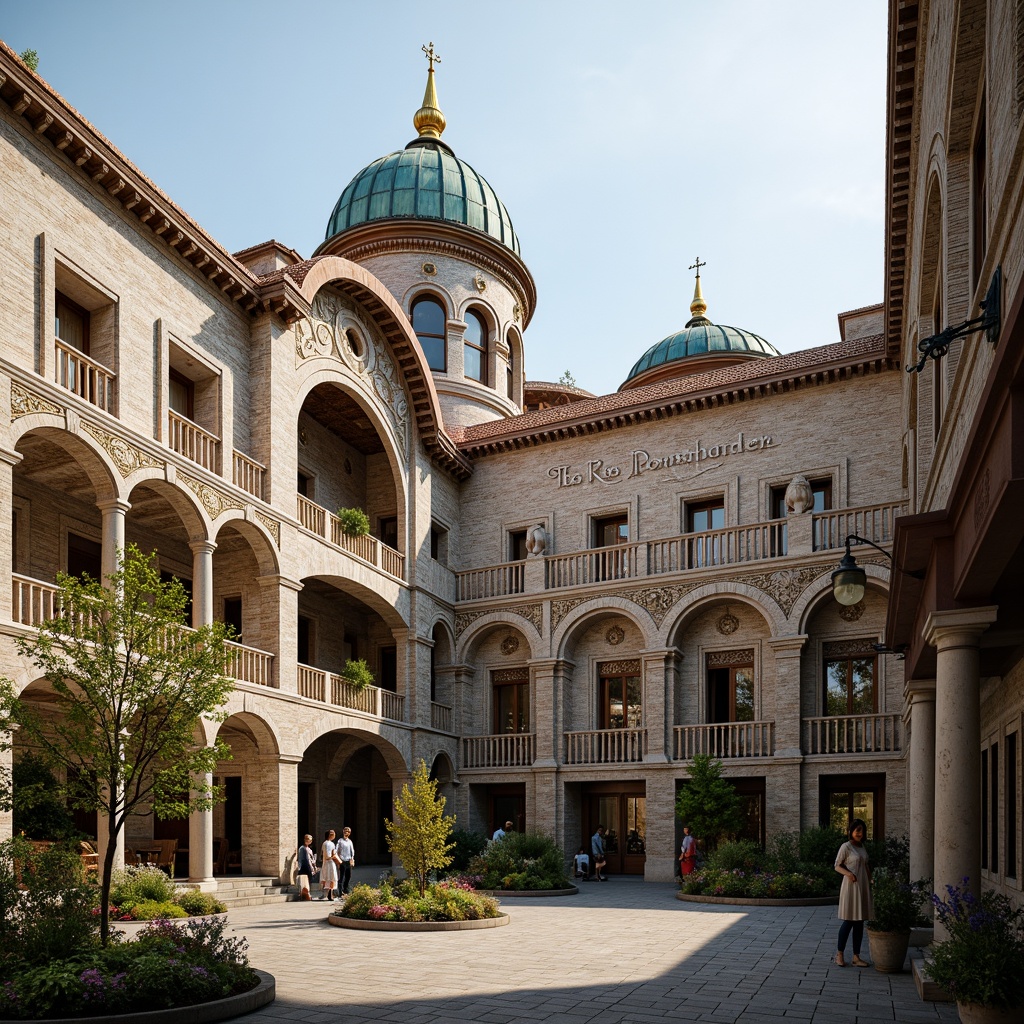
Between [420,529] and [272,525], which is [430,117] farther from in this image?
[272,525]

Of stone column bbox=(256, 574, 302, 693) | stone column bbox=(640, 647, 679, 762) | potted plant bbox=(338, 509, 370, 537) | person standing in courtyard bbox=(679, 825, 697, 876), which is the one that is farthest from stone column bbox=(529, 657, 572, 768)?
stone column bbox=(256, 574, 302, 693)

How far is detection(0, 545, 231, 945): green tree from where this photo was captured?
34.1 feet

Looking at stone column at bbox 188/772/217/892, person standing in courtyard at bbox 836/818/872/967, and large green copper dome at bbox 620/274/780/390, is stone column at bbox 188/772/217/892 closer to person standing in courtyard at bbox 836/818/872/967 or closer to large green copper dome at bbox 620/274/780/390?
person standing in courtyard at bbox 836/818/872/967

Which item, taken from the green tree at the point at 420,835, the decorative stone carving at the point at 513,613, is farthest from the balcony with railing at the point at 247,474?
the decorative stone carving at the point at 513,613


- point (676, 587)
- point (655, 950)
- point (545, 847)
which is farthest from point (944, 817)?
point (676, 587)

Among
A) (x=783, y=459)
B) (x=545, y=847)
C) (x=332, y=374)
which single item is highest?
(x=332, y=374)

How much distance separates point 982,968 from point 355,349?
20817 millimetres

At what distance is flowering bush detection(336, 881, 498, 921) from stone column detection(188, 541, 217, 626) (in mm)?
6039

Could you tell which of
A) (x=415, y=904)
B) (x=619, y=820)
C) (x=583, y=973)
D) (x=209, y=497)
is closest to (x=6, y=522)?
(x=209, y=497)

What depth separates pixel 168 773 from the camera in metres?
10.6

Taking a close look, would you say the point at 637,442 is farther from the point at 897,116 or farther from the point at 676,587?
the point at 897,116

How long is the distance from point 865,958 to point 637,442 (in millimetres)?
17283

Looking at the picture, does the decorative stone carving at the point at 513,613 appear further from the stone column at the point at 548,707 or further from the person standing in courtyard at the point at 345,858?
the person standing in courtyard at the point at 345,858

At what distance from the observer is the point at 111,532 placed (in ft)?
55.7
